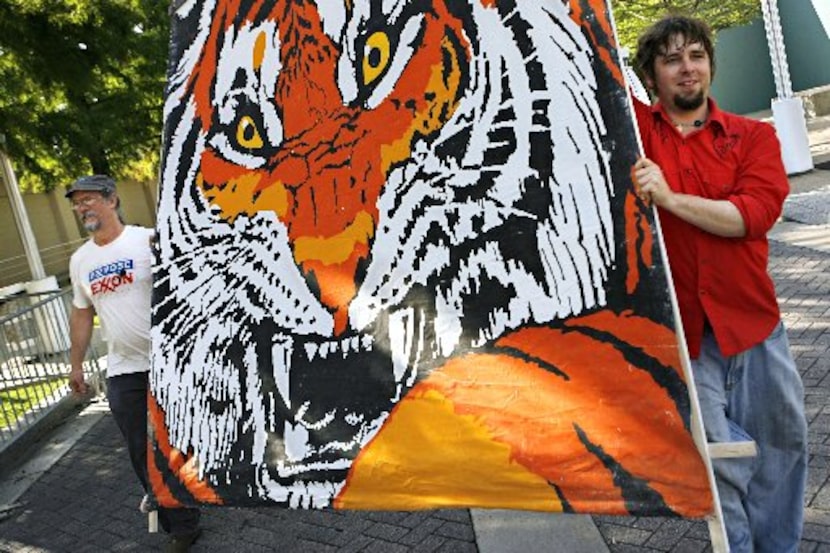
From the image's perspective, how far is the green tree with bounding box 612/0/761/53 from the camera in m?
20.3

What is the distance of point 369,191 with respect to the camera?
8.91 feet

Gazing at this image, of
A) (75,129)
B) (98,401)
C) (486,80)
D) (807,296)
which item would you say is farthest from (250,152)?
(75,129)

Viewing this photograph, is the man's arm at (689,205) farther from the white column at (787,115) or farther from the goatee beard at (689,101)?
the white column at (787,115)

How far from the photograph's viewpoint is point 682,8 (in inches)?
758

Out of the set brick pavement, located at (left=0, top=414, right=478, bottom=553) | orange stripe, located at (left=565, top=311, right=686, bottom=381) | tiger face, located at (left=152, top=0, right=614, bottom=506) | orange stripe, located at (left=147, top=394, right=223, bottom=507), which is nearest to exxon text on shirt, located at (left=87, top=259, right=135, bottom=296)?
tiger face, located at (left=152, top=0, right=614, bottom=506)

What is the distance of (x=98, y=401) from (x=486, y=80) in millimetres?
7061

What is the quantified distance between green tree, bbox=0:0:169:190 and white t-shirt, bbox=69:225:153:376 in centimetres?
391

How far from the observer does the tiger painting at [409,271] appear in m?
2.31

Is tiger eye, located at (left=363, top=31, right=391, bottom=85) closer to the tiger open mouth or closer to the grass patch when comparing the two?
the tiger open mouth

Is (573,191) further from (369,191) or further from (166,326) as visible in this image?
(166,326)

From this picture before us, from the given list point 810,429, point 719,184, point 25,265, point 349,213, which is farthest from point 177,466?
point 25,265

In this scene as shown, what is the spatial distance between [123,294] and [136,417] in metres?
0.62

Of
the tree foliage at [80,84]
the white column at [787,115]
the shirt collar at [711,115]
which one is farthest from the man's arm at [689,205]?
the white column at [787,115]

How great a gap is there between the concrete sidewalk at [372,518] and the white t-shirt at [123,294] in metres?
1.10
